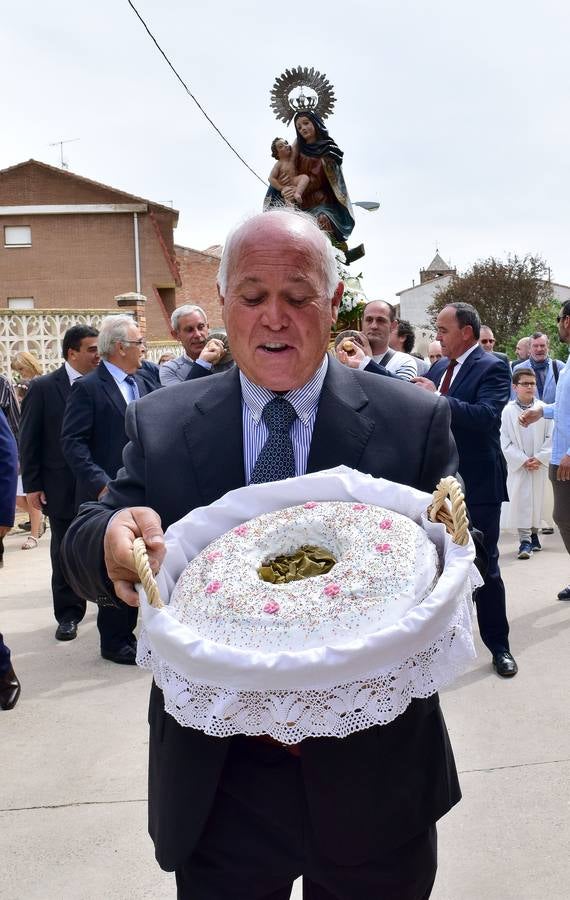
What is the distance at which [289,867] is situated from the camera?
1642 millimetres

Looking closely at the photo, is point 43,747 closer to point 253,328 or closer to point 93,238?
point 253,328

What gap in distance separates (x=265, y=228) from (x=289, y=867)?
1286mm

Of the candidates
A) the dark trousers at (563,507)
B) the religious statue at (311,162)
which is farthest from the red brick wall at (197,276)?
the dark trousers at (563,507)

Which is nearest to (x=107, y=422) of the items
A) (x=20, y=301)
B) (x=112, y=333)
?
(x=112, y=333)

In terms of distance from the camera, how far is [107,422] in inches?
216

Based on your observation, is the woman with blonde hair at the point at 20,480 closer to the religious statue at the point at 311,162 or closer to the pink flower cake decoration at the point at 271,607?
the religious statue at the point at 311,162

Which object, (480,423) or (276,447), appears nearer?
(276,447)

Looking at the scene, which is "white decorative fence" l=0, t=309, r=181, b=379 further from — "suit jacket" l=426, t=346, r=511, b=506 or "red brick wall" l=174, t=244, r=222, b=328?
"red brick wall" l=174, t=244, r=222, b=328

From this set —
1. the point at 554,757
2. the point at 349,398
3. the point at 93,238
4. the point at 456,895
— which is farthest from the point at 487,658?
the point at 93,238

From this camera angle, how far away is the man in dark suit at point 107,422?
5.43 m

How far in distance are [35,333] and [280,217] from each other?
1126 centimetres

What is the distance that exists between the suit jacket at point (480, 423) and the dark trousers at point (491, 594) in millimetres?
75

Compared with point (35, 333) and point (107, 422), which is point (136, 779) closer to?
point (107, 422)

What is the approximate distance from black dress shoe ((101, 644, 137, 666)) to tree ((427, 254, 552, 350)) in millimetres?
35206
